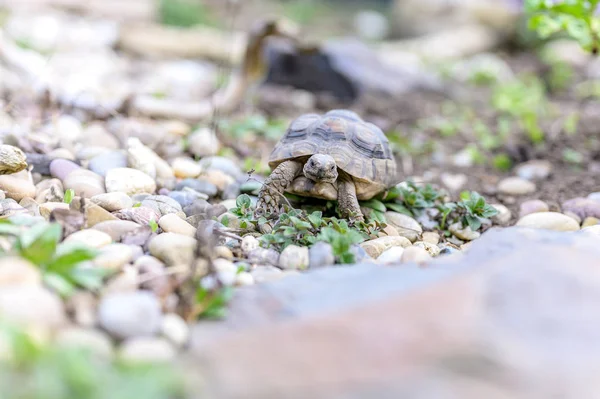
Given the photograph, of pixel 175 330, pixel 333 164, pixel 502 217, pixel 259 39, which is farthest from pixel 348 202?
pixel 259 39

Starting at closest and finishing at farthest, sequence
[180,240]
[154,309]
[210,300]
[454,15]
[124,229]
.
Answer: [154,309] → [210,300] → [180,240] → [124,229] → [454,15]

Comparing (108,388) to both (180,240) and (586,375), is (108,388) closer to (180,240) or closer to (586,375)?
(180,240)

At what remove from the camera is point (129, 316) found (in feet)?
5.21

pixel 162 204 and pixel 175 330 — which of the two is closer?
pixel 175 330

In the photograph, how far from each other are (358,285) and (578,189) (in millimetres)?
2384

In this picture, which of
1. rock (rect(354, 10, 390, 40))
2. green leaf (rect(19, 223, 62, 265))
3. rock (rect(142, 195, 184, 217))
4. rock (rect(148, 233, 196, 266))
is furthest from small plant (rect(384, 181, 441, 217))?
rock (rect(354, 10, 390, 40))

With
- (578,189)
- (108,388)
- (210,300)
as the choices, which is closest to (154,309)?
(210,300)

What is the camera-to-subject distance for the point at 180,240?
7.00 feet

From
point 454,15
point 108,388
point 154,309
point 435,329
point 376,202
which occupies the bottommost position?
point 108,388

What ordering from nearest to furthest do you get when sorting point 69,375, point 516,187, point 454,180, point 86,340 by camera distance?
1. point 69,375
2. point 86,340
3. point 516,187
4. point 454,180

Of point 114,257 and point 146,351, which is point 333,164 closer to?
point 114,257

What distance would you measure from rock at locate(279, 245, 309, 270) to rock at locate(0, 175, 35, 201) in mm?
1249

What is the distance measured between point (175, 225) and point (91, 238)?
1.36 ft

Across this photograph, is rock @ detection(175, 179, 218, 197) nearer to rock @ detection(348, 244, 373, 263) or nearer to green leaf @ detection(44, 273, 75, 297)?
rock @ detection(348, 244, 373, 263)
